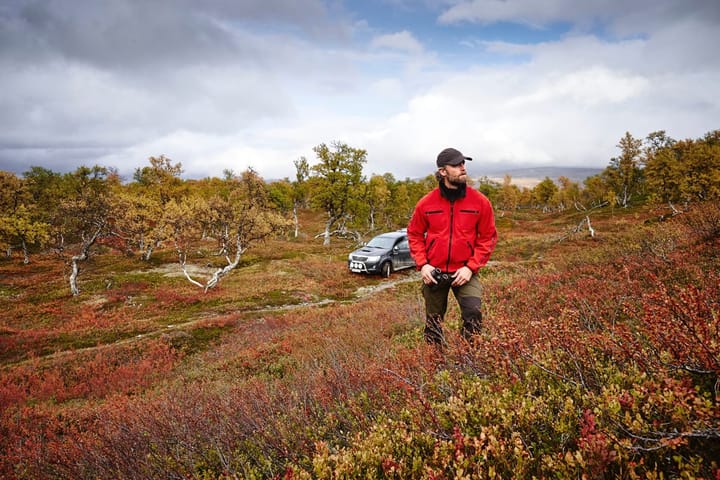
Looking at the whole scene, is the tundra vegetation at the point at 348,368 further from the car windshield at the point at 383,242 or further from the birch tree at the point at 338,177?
the birch tree at the point at 338,177

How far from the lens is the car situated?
18.9 meters

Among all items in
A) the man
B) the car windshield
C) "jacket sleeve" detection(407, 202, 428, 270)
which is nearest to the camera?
the man

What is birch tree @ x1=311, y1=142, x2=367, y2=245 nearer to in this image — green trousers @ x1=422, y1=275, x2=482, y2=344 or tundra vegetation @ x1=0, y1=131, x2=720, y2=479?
tundra vegetation @ x1=0, y1=131, x2=720, y2=479

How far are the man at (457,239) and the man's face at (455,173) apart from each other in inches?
0.5

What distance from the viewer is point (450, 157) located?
4.02 m

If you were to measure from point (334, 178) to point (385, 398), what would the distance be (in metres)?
34.2

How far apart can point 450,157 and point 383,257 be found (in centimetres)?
1498

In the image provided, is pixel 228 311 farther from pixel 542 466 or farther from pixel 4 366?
pixel 542 466

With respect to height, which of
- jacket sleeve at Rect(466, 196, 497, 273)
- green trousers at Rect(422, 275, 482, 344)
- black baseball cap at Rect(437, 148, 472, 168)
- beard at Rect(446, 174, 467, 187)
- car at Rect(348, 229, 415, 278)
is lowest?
car at Rect(348, 229, 415, 278)

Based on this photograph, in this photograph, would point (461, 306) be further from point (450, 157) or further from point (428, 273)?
point (450, 157)

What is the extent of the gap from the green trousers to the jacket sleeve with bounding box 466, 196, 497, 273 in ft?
0.89

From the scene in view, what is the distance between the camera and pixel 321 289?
18.5 m

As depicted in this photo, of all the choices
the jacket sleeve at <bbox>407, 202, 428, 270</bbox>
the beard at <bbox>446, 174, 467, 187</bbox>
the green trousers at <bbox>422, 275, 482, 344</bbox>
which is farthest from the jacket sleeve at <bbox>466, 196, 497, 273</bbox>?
the jacket sleeve at <bbox>407, 202, 428, 270</bbox>

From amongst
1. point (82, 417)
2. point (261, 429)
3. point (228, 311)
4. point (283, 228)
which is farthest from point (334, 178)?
point (261, 429)
